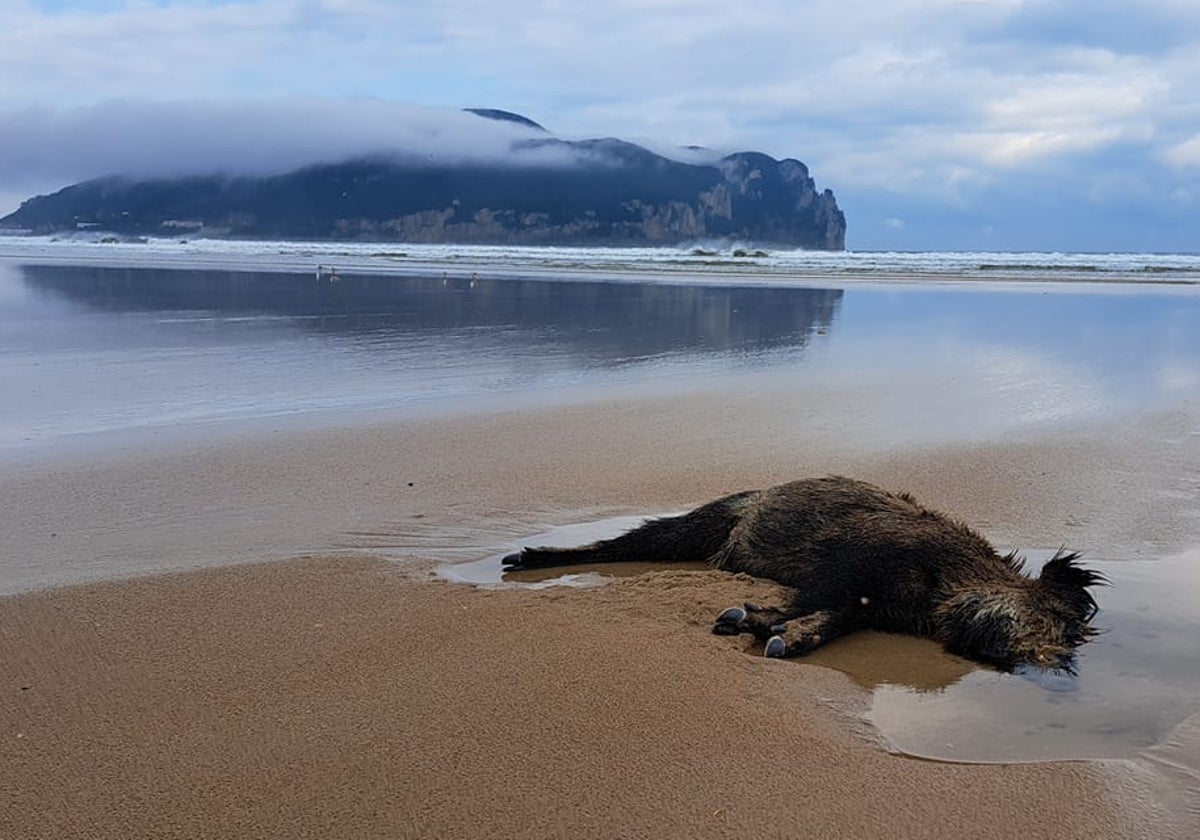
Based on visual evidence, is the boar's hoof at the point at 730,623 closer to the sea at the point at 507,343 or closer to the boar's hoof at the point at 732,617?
the boar's hoof at the point at 732,617

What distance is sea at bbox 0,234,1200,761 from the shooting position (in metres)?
4.57

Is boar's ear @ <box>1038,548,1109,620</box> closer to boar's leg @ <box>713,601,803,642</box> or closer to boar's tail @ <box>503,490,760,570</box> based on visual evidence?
boar's leg @ <box>713,601,803,642</box>

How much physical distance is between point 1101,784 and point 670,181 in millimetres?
151261

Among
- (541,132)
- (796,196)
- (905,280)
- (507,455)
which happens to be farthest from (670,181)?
(507,455)

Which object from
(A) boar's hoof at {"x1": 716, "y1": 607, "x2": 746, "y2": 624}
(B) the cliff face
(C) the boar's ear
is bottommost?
(A) boar's hoof at {"x1": 716, "y1": 607, "x2": 746, "y2": 624}

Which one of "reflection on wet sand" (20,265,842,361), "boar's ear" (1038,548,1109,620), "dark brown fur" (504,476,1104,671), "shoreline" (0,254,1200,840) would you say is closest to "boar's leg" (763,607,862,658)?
"dark brown fur" (504,476,1104,671)

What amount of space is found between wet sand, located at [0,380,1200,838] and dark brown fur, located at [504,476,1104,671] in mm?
234

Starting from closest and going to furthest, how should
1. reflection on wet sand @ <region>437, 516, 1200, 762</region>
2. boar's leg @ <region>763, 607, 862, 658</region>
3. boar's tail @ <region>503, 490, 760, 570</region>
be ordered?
1. reflection on wet sand @ <region>437, 516, 1200, 762</region>
2. boar's leg @ <region>763, 607, 862, 658</region>
3. boar's tail @ <region>503, 490, 760, 570</region>

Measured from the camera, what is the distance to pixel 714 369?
1410 centimetres

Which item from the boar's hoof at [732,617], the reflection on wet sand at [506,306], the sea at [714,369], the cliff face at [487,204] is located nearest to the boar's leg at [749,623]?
the boar's hoof at [732,617]

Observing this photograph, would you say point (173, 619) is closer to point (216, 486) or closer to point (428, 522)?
point (428, 522)

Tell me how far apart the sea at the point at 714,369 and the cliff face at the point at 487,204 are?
9671 cm

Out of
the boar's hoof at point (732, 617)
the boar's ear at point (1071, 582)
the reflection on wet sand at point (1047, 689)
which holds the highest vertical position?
the boar's ear at point (1071, 582)

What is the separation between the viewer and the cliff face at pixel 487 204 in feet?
412
